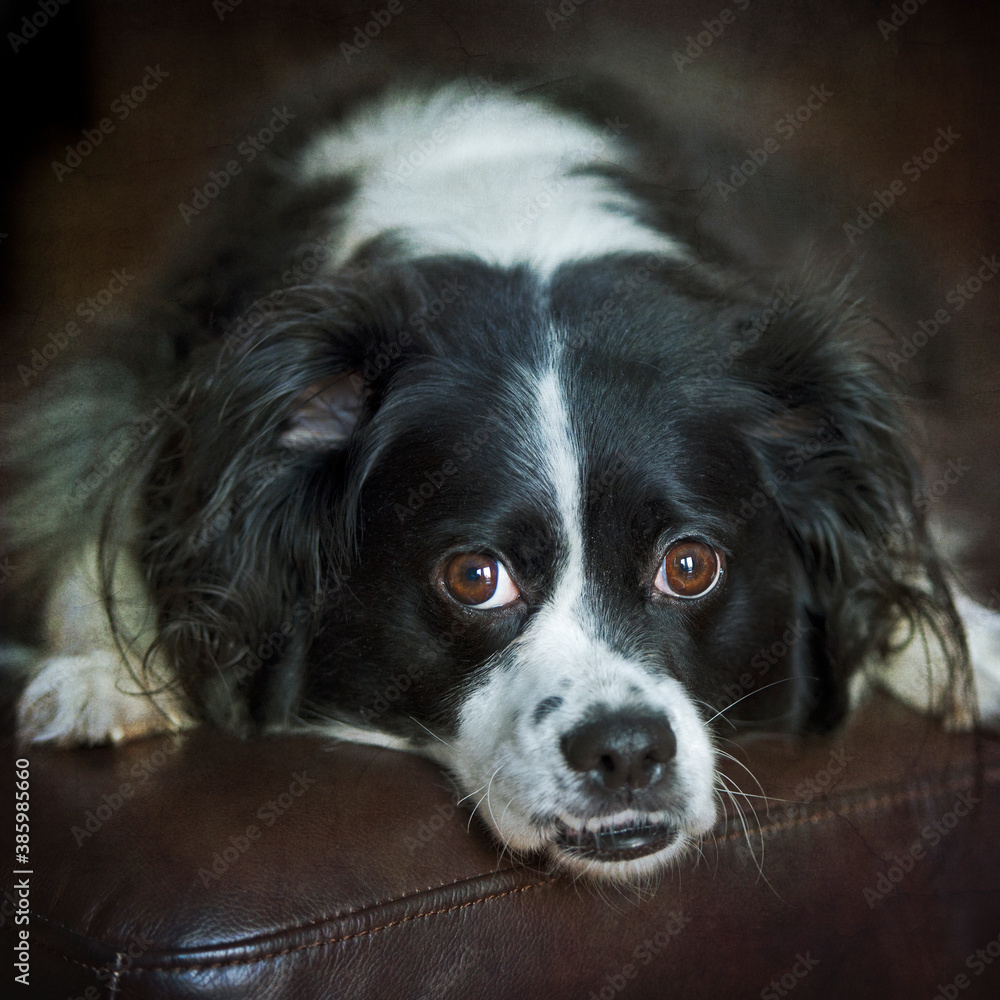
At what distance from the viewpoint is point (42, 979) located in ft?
3.97

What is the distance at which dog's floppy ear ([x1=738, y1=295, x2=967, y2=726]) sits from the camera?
1.72 m

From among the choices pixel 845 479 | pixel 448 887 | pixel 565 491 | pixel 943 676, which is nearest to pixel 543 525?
pixel 565 491

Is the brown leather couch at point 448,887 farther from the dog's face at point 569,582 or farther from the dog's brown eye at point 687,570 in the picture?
the dog's brown eye at point 687,570

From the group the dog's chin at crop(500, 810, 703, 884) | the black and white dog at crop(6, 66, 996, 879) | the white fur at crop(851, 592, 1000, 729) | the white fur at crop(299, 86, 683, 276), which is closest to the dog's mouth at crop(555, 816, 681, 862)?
the dog's chin at crop(500, 810, 703, 884)

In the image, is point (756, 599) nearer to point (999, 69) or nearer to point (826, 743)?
point (826, 743)

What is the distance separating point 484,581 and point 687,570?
1.01 ft

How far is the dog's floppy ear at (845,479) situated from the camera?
1.72 metres

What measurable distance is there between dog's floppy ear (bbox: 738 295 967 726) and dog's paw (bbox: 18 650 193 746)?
3.29ft

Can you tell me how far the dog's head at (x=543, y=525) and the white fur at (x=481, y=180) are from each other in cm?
6

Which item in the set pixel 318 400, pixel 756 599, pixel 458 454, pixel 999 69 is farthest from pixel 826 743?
pixel 999 69

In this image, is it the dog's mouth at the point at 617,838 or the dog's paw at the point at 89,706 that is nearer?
the dog's mouth at the point at 617,838

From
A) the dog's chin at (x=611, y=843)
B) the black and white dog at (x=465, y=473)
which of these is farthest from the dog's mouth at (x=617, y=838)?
the black and white dog at (x=465, y=473)

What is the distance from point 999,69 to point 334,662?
1.47 metres

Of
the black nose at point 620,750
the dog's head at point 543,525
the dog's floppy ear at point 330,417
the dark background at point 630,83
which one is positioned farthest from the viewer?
the dog's floppy ear at point 330,417
